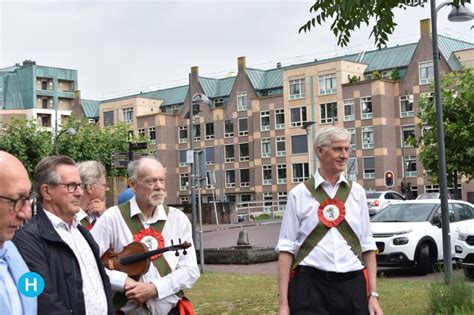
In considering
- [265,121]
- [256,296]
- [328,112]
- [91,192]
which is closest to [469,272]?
[256,296]

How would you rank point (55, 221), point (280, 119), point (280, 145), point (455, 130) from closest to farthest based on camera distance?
point (55, 221) → point (455, 130) → point (280, 145) → point (280, 119)

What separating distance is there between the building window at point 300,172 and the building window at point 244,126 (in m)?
7.20

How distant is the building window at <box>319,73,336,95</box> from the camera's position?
6875 centimetres

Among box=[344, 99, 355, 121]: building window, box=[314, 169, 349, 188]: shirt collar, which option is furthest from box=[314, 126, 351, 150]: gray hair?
box=[344, 99, 355, 121]: building window

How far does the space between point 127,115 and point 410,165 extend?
125 ft

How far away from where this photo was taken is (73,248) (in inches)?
148

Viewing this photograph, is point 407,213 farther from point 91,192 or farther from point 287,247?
point 287,247

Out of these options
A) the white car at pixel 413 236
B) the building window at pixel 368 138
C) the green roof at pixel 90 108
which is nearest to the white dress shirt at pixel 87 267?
the white car at pixel 413 236

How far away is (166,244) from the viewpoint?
15.7 ft

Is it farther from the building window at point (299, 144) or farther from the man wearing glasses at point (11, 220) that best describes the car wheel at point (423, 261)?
the building window at point (299, 144)

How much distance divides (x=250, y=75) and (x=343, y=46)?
71.6m

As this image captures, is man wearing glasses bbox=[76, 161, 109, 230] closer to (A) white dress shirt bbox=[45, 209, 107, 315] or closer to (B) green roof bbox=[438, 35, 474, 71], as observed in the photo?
(A) white dress shirt bbox=[45, 209, 107, 315]

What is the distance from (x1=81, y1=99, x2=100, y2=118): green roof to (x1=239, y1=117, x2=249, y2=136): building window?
33.7 meters

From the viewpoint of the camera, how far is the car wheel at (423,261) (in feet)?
52.0
